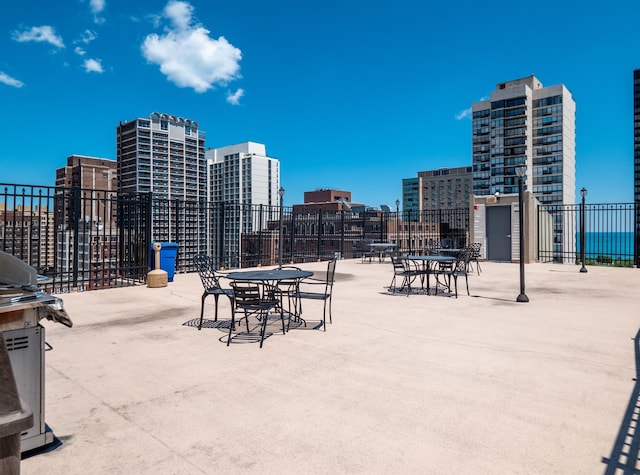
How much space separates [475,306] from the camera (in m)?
A: 7.86

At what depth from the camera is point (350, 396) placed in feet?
11.7

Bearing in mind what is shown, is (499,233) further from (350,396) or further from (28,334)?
(28,334)

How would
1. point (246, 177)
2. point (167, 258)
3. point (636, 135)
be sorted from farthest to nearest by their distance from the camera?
point (636, 135) < point (246, 177) < point (167, 258)

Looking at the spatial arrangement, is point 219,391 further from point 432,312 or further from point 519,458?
point 432,312

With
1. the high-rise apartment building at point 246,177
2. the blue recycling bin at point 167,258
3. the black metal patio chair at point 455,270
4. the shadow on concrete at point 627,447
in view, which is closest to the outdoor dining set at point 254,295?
the black metal patio chair at point 455,270

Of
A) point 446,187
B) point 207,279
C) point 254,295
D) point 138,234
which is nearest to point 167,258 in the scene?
point 138,234

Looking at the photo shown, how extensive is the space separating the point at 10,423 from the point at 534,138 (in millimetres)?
128093

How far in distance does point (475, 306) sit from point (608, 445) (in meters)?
5.21

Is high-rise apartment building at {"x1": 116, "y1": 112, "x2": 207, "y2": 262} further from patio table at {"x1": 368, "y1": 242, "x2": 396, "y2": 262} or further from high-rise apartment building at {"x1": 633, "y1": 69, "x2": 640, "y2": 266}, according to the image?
high-rise apartment building at {"x1": 633, "y1": 69, "x2": 640, "y2": 266}

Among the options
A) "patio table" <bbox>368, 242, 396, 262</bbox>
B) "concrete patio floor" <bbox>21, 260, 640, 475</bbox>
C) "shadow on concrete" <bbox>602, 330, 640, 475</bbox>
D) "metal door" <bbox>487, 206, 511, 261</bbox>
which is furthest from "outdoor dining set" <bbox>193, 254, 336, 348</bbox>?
"metal door" <bbox>487, 206, 511, 261</bbox>

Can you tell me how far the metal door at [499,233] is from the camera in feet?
57.6

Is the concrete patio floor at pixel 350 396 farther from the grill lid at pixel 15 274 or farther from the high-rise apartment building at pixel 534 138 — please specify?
the high-rise apartment building at pixel 534 138

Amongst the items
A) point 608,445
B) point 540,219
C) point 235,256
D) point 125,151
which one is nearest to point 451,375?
point 608,445

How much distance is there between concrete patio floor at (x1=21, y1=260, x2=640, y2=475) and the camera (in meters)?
2.62
